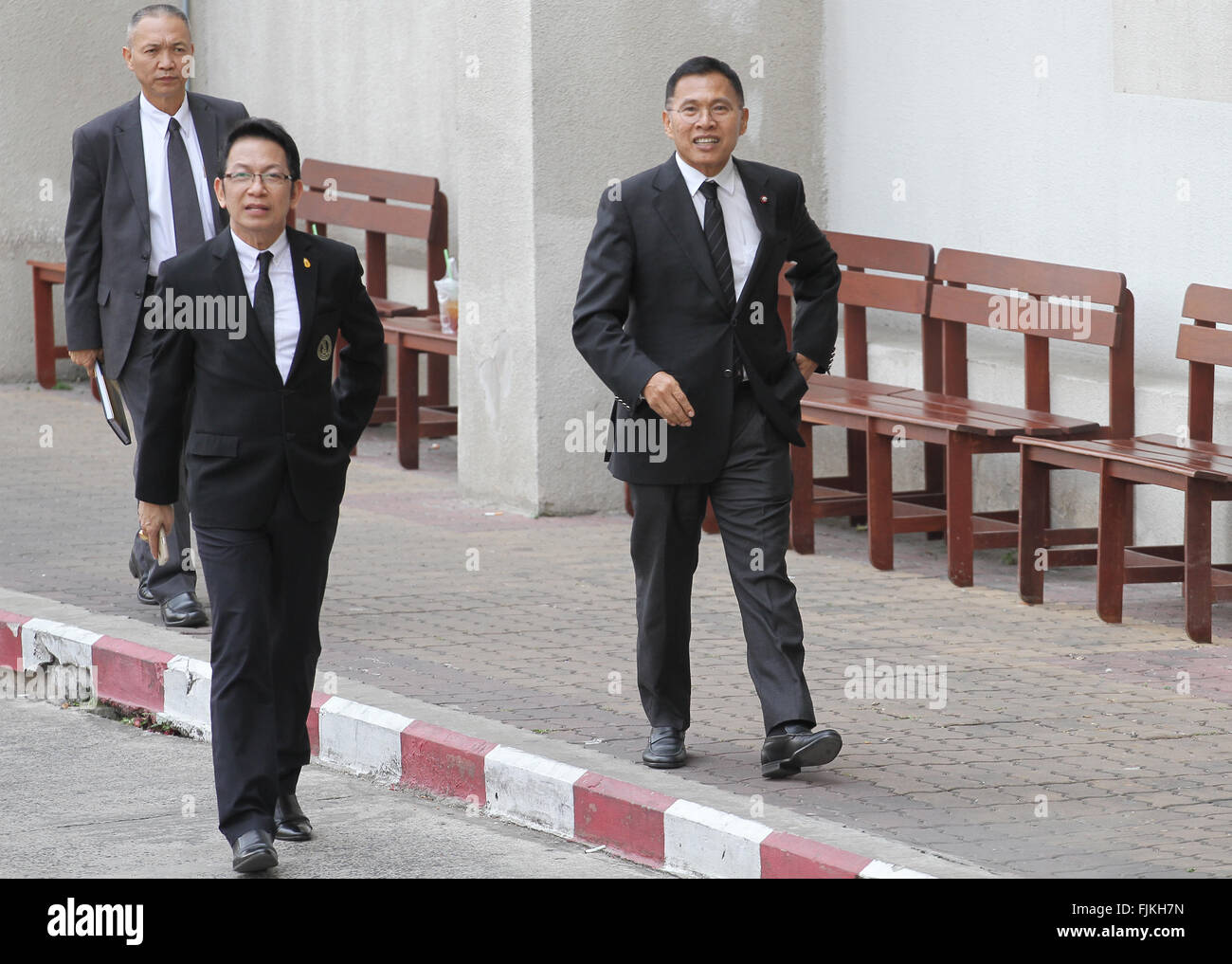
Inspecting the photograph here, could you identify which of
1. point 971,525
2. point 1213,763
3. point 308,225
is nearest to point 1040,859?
point 1213,763

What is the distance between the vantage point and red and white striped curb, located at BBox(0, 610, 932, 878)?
537 centimetres

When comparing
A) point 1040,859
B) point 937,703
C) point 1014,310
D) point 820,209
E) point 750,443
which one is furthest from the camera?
point 820,209

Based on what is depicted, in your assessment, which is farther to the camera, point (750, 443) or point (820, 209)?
point (820, 209)

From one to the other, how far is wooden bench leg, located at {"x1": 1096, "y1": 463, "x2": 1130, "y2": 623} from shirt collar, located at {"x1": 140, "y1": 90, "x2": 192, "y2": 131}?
364cm

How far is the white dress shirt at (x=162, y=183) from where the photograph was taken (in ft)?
26.3

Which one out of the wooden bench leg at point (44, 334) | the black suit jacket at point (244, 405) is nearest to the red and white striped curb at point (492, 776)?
the black suit jacket at point (244, 405)

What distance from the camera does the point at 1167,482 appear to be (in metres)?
7.77

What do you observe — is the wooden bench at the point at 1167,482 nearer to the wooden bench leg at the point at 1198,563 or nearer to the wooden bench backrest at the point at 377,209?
the wooden bench leg at the point at 1198,563

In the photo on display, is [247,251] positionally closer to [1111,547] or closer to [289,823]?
[289,823]

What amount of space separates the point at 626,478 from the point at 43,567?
12.6ft

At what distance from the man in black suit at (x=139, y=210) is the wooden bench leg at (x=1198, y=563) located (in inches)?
141

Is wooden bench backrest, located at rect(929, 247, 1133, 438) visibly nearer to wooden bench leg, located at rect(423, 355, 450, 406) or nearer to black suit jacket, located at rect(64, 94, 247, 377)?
black suit jacket, located at rect(64, 94, 247, 377)

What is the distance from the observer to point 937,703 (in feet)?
22.5

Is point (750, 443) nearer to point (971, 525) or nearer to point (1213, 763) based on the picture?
point (1213, 763)
